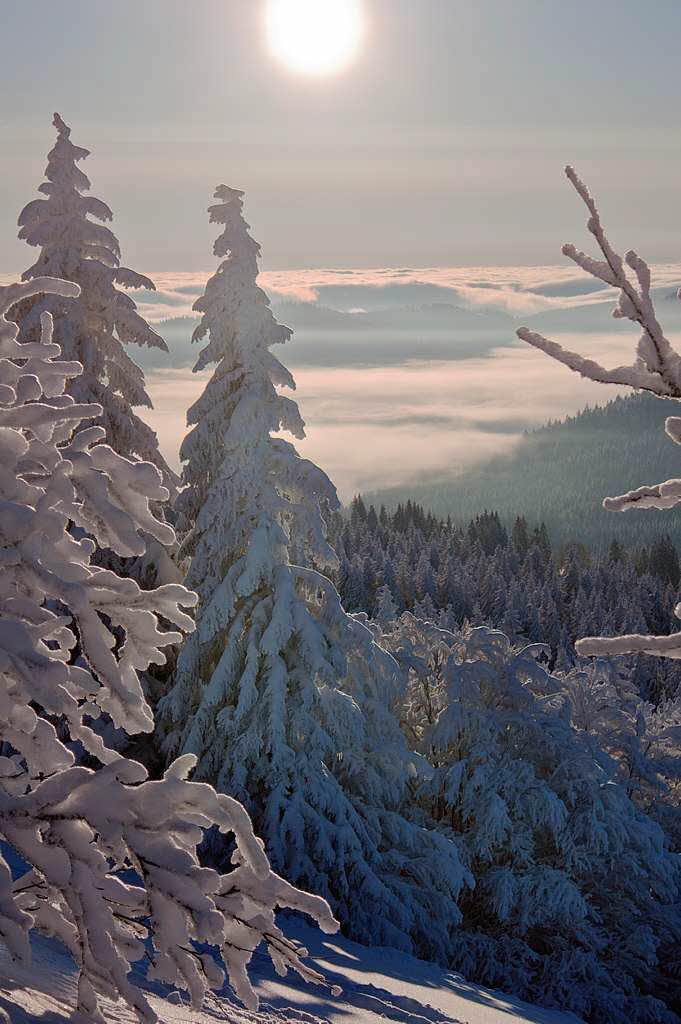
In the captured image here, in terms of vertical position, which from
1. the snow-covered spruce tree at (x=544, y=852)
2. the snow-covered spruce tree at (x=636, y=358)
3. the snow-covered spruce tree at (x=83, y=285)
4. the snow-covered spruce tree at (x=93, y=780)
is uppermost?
the snow-covered spruce tree at (x=83, y=285)

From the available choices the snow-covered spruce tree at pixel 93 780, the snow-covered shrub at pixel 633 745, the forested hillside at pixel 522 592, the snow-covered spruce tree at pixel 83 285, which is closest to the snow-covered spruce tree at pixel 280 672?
the snow-covered spruce tree at pixel 83 285

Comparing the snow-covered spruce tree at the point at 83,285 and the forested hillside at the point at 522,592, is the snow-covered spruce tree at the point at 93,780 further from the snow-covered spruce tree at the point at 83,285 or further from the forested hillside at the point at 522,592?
the forested hillside at the point at 522,592

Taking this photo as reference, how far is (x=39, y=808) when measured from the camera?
3.95 metres

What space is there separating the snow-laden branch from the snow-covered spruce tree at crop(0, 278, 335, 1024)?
2.07 m

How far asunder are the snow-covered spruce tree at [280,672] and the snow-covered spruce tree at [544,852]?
6.96ft

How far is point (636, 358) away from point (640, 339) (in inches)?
3.1

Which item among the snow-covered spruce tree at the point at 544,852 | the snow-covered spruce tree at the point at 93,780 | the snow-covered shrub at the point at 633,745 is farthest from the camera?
the snow-covered shrub at the point at 633,745

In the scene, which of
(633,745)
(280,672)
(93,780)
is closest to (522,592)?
(633,745)

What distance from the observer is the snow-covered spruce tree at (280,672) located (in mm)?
15273

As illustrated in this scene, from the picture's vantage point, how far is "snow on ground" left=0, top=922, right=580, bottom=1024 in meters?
5.06

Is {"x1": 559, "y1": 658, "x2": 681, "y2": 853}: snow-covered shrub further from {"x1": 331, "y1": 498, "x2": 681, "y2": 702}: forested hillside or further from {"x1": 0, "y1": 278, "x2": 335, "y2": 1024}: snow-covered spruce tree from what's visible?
{"x1": 331, "y1": 498, "x2": 681, "y2": 702}: forested hillside

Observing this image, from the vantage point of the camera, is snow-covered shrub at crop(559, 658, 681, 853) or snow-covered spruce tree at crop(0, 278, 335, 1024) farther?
snow-covered shrub at crop(559, 658, 681, 853)

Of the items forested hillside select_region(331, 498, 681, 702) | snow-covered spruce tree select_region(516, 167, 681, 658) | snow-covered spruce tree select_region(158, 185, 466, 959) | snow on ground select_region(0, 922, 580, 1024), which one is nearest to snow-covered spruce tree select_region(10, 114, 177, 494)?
snow-covered spruce tree select_region(158, 185, 466, 959)

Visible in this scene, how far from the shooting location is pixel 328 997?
8.52 metres
